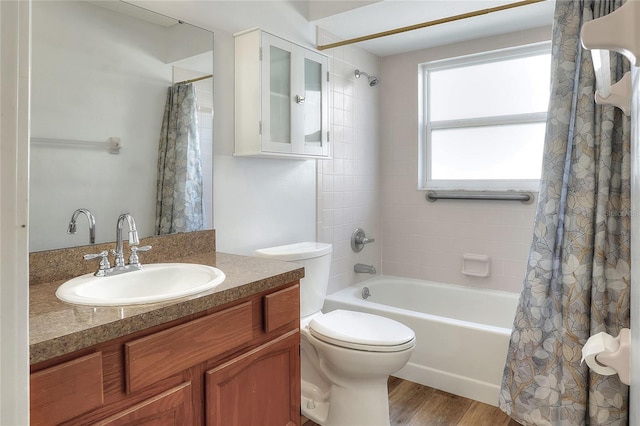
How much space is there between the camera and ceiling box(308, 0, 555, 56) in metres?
2.36

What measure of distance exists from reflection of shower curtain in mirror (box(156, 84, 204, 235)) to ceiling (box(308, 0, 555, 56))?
1.12 m

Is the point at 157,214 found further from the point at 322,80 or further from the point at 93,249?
the point at 322,80

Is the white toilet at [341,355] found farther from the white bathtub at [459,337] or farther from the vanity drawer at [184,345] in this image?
the vanity drawer at [184,345]

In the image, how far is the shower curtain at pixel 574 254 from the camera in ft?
5.70

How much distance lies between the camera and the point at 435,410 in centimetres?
214

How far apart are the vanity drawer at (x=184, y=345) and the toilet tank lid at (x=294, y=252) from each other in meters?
0.71

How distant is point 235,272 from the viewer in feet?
4.71

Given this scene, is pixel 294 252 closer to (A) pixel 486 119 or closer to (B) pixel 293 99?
(B) pixel 293 99

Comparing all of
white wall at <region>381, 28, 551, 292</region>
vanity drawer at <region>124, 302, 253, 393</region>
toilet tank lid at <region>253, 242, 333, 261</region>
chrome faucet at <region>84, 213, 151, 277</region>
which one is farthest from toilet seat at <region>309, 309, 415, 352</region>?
white wall at <region>381, 28, 551, 292</region>

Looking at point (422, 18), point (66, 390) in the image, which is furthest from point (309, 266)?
point (422, 18)

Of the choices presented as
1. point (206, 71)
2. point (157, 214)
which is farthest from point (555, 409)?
point (206, 71)

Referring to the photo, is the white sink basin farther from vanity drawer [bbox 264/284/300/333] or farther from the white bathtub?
the white bathtub

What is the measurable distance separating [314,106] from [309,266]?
→ 2.86 ft

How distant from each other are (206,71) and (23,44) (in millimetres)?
1649
